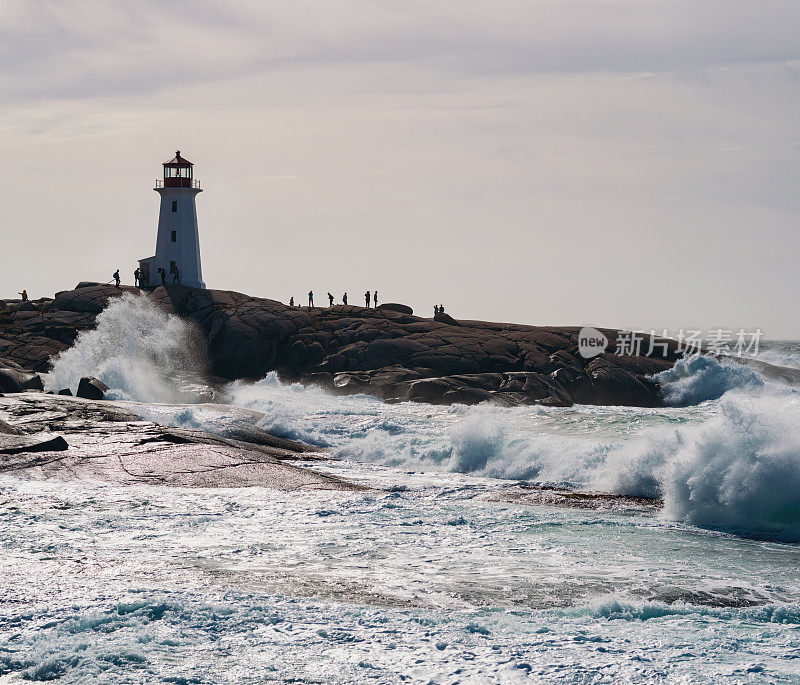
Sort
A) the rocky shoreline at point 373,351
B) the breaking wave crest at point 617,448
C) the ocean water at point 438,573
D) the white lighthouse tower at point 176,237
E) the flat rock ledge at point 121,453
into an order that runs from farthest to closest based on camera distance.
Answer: the white lighthouse tower at point 176,237, the rocky shoreline at point 373,351, the flat rock ledge at point 121,453, the breaking wave crest at point 617,448, the ocean water at point 438,573

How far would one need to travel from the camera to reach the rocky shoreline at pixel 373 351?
131 ft

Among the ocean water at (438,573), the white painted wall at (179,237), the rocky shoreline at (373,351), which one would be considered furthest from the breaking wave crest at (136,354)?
the ocean water at (438,573)

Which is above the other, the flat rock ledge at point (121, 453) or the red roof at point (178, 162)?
the red roof at point (178, 162)

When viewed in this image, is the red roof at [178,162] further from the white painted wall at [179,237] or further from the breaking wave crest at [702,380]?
the breaking wave crest at [702,380]

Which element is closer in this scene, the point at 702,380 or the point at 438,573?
the point at 438,573

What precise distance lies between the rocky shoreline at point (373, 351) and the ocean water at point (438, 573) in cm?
2088

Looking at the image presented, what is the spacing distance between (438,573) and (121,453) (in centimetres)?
909

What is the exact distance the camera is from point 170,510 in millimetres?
13258

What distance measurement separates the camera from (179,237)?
49.2 metres

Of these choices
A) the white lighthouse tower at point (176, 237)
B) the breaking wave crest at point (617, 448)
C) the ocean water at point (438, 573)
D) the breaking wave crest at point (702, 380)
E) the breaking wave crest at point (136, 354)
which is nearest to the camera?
the ocean water at point (438, 573)

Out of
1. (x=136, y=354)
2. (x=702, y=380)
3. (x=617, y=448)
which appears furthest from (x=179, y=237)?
(x=617, y=448)

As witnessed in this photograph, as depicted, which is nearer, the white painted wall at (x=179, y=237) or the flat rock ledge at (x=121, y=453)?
the flat rock ledge at (x=121, y=453)

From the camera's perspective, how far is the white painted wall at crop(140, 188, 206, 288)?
49250 millimetres

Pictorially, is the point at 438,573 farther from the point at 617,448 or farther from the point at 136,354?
the point at 136,354
